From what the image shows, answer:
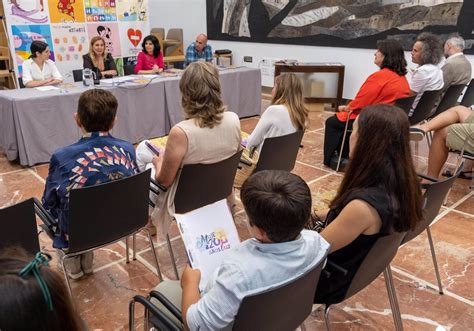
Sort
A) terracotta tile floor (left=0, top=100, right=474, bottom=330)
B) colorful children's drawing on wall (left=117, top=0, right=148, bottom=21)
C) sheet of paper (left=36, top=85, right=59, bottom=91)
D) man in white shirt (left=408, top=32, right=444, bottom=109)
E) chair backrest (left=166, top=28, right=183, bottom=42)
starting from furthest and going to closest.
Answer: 1. chair backrest (left=166, top=28, right=183, bottom=42)
2. colorful children's drawing on wall (left=117, top=0, right=148, bottom=21)
3. sheet of paper (left=36, top=85, right=59, bottom=91)
4. man in white shirt (left=408, top=32, right=444, bottom=109)
5. terracotta tile floor (left=0, top=100, right=474, bottom=330)

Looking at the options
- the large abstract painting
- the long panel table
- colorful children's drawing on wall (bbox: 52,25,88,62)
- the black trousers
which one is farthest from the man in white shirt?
colorful children's drawing on wall (bbox: 52,25,88,62)

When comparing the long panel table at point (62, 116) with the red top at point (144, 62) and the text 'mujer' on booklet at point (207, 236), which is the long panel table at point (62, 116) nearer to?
the red top at point (144, 62)

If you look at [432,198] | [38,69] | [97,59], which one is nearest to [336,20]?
[97,59]

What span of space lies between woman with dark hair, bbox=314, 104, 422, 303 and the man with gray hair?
10.1 feet

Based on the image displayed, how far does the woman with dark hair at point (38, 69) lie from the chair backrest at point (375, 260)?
3753 mm

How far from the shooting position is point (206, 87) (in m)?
2.09

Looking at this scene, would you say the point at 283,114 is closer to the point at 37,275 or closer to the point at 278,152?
the point at 278,152

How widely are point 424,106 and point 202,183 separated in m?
2.51

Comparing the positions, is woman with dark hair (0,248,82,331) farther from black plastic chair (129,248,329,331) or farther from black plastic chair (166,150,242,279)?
black plastic chair (166,150,242,279)

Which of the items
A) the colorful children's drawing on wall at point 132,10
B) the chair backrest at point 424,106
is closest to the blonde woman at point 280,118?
the chair backrest at point 424,106

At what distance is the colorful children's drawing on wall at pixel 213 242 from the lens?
5.23 ft

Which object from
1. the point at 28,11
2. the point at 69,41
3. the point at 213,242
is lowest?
the point at 213,242

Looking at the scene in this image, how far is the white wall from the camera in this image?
613cm

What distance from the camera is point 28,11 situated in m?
5.75
